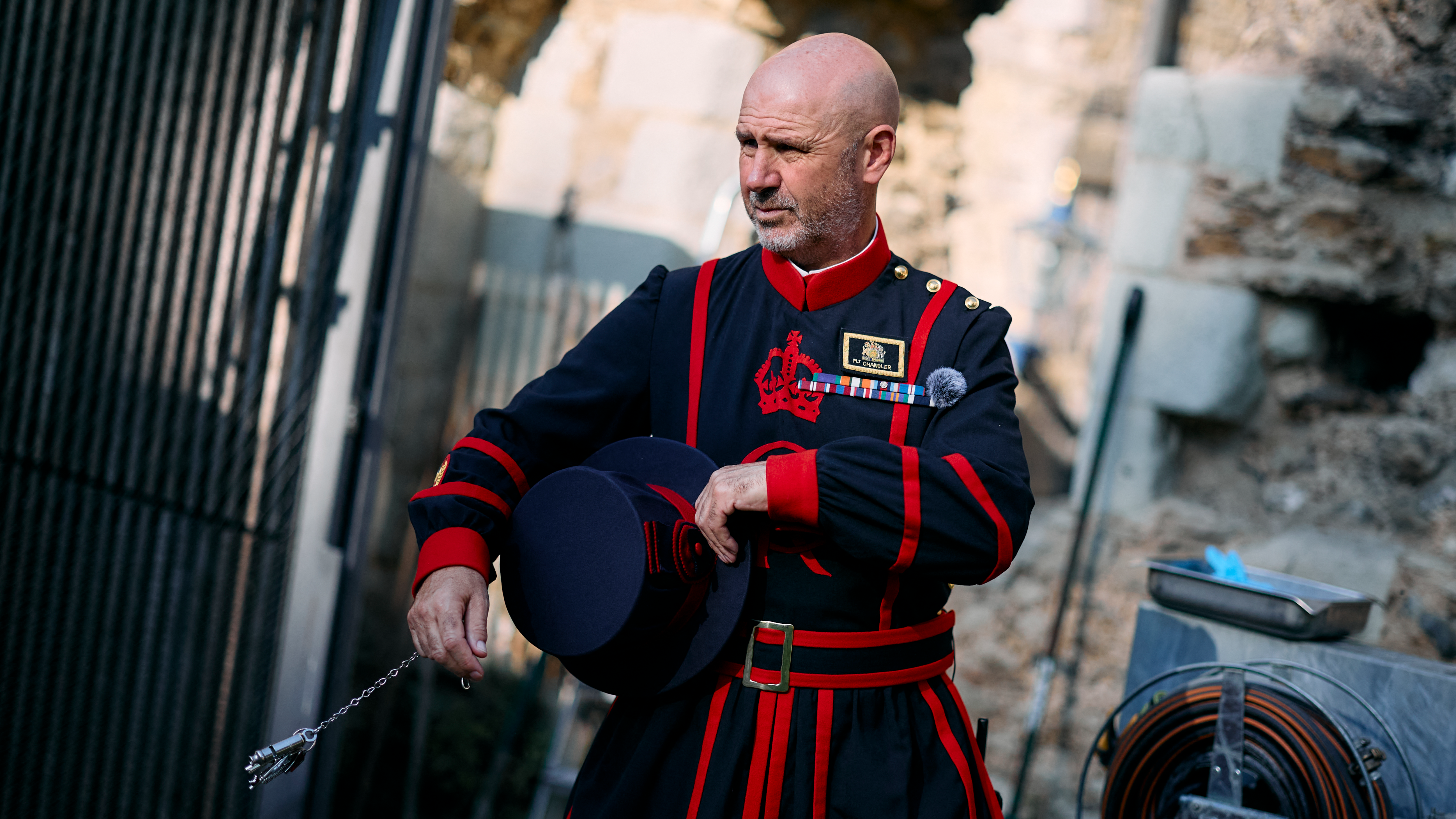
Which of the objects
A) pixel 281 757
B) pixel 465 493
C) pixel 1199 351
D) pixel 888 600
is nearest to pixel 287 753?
pixel 281 757

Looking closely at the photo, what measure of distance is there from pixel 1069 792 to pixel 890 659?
221cm

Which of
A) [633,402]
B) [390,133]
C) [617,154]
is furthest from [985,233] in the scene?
[633,402]

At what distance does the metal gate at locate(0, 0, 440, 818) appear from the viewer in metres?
3.09

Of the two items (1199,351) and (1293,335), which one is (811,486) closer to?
(1199,351)

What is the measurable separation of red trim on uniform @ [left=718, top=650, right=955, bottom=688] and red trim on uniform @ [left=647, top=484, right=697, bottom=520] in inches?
10.1

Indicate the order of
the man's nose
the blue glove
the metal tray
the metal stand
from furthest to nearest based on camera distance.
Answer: the blue glove → the metal tray → the metal stand → the man's nose

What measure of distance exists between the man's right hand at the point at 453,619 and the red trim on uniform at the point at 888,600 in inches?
24.2

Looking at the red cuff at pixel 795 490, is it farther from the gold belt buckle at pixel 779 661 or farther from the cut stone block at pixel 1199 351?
the cut stone block at pixel 1199 351

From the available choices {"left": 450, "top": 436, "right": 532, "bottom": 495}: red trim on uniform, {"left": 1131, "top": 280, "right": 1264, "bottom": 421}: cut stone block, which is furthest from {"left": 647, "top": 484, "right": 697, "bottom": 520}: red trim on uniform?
{"left": 1131, "top": 280, "right": 1264, "bottom": 421}: cut stone block

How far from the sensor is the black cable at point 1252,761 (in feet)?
6.37

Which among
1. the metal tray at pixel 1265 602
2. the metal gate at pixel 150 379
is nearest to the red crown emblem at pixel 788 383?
the metal tray at pixel 1265 602

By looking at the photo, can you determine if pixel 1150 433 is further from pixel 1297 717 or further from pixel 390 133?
pixel 390 133

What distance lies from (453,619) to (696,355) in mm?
596

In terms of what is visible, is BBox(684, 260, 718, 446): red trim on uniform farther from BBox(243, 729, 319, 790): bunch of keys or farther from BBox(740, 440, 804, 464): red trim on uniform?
BBox(243, 729, 319, 790): bunch of keys
